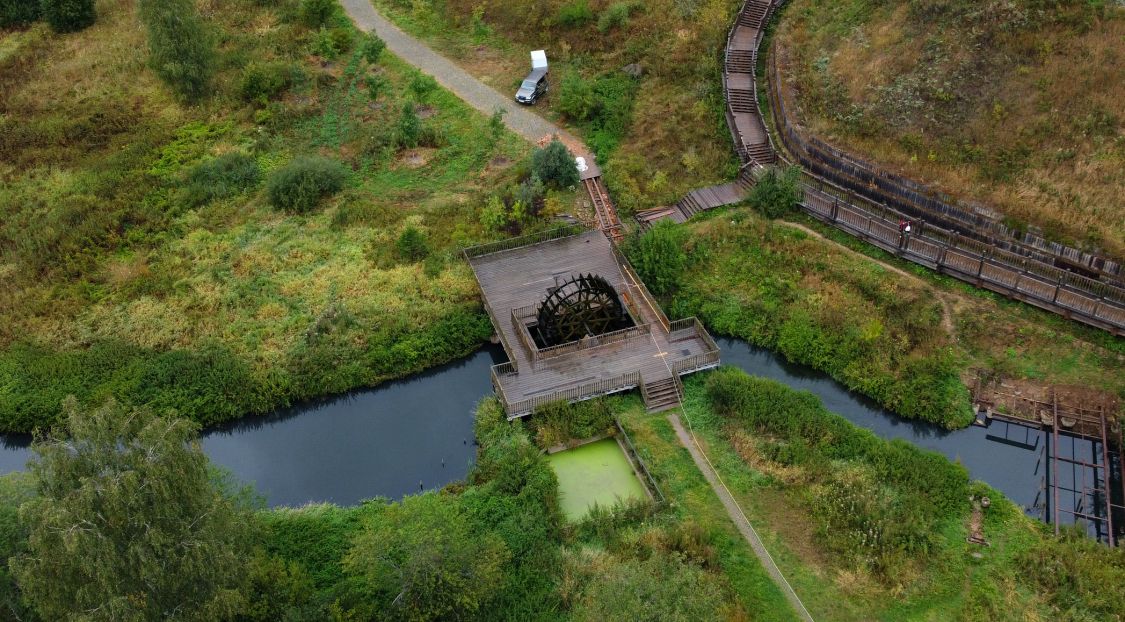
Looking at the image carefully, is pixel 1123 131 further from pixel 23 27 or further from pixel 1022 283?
pixel 23 27

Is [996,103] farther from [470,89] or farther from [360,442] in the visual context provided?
[360,442]

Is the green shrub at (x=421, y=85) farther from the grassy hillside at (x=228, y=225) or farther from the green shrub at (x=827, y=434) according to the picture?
the green shrub at (x=827, y=434)

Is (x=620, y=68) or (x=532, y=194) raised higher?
(x=620, y=68)

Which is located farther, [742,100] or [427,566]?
[742,100]

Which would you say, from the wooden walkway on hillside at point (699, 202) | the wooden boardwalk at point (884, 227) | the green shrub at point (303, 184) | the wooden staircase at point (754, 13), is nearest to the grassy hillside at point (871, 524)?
the wooden boardwalk at point (884, 227)

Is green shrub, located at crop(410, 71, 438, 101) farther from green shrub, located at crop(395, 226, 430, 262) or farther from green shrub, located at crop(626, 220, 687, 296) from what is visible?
green shrub, located at crop(626, 220, 687, 296)

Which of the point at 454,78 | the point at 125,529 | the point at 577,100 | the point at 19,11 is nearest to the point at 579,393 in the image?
the point at 125,529
